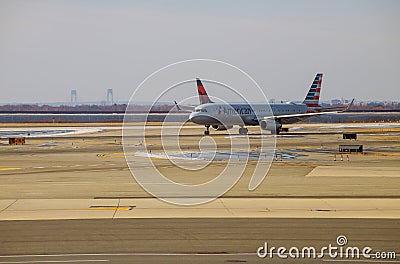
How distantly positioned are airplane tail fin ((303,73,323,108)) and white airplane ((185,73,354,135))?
4.17 meters

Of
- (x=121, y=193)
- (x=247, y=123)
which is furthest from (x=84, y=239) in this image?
(x=247, y=123)

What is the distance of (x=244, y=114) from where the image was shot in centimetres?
8319

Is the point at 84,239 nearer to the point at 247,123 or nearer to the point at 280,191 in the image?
the point at 280,191

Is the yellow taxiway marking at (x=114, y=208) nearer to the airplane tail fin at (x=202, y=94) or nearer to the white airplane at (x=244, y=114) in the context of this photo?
the white airplane at (x=244, y=114)

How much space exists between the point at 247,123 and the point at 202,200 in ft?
183

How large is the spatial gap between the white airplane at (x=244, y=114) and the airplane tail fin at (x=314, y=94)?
4.17m

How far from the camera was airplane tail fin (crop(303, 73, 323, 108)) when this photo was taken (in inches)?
3969

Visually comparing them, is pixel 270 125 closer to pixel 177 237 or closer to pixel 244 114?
pixel 244 114

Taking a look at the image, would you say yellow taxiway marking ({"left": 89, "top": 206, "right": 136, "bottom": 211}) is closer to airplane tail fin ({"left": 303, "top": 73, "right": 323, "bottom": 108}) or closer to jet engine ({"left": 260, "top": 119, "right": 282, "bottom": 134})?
jet engine ({"left": 260, "top": 119, "right": 282, "bottom": 134})

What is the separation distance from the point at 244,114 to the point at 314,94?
73.3 ft

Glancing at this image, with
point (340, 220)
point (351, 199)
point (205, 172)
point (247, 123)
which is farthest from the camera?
point (247, 123)

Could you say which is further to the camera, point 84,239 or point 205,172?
point 205,172

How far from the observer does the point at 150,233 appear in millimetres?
21203

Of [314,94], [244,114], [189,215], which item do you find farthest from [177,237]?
[314,94]
